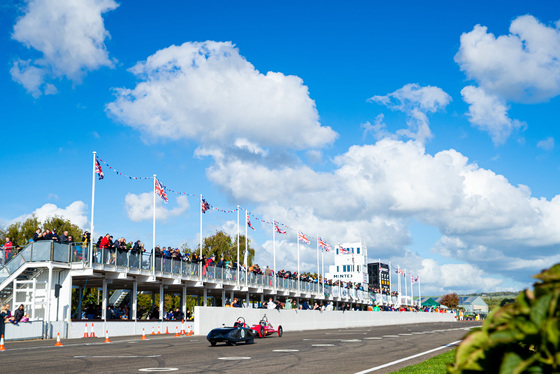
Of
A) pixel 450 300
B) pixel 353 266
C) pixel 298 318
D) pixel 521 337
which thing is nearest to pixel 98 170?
pixel 298 318

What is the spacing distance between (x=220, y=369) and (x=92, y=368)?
312 cm

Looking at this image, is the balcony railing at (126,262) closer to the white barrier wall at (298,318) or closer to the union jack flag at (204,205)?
the union jack flag at (204,205)

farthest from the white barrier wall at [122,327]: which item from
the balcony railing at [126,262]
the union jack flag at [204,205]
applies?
the union jack flag at [204,205]

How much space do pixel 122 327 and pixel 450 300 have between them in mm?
157209

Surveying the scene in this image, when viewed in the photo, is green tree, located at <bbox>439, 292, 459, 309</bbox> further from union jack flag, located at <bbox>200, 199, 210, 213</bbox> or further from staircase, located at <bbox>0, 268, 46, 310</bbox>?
staircase, located at <bbox>0, 268, 46, 310</bbox>

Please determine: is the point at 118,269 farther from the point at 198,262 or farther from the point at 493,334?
the point at 493,334

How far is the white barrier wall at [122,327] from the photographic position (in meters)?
33.1

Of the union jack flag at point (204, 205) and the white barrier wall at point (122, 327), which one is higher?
the union jack flag at point (204, 205)

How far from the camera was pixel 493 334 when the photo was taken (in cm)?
240

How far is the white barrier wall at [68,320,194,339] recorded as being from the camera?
3312 centimetres

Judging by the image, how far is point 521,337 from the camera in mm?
2320

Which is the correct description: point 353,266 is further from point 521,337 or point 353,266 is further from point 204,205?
point 521,337

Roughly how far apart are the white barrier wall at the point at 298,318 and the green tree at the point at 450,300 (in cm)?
10997

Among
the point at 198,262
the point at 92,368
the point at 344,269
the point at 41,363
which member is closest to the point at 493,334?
the point at 92,368
